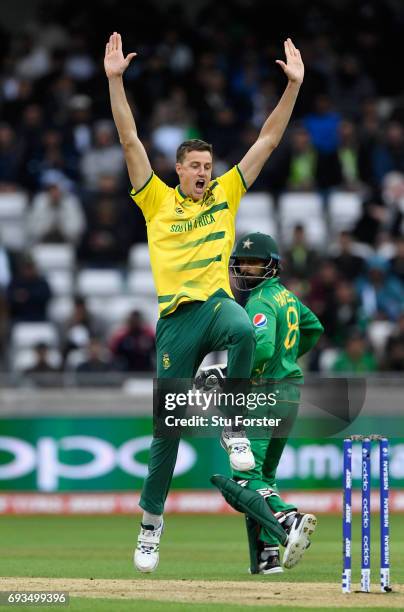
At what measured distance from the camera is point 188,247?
9008 mm

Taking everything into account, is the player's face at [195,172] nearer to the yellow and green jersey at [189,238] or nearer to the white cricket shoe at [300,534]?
the yellow and green jersey at [189,238]

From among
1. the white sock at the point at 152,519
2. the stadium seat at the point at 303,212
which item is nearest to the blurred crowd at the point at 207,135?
the stadium seat at the point at 303,212

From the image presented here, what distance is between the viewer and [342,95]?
22.2m

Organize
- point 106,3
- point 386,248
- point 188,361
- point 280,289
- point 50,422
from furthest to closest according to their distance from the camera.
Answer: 1. point 106,3
2. point 386,248
3. point 50,422
4. point 280,289
5. point 188,361

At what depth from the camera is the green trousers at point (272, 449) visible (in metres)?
9.20

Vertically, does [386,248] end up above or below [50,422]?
above

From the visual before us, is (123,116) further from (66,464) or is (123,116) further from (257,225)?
(257,225)

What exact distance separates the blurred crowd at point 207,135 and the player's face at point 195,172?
8.19 m

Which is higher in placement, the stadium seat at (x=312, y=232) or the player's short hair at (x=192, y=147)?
the player's short hair at (x=192, y=147)

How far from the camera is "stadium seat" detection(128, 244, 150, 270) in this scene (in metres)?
19.3

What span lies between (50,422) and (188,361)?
8.00m

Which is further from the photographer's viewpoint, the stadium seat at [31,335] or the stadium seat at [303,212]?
the stadium seat at [303,212]

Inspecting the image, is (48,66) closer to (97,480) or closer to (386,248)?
(386,248)

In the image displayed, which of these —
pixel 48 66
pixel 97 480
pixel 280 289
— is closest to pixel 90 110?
pixel 48 66
